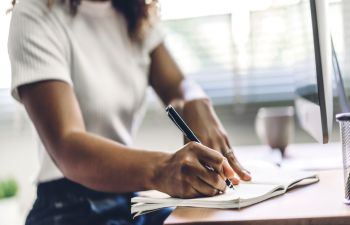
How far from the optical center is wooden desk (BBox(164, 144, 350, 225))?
0.58 m

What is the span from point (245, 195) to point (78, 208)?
0.38 metres

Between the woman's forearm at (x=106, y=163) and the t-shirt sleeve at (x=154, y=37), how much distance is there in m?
0.49

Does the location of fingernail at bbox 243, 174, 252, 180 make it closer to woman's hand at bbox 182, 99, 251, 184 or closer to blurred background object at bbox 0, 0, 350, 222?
woman's hand at bbox 182, 99, 251, 184

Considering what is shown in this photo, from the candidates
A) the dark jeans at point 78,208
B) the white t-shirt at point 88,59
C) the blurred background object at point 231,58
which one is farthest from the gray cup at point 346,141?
the blurred background object at point 231,58

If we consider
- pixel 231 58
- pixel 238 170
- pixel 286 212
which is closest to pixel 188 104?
pixel 238 170

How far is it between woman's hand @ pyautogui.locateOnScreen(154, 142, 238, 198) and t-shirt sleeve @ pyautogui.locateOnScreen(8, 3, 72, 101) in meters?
0.35

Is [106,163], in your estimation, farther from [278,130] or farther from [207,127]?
[278,130]

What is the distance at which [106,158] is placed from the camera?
780mm

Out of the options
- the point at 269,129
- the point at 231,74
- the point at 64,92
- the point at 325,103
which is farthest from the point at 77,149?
the point at 231,74

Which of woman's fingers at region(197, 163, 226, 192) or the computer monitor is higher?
the computer monitor

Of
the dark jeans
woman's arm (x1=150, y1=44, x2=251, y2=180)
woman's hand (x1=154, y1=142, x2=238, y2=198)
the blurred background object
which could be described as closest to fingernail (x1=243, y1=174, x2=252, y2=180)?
woman's arm (x1=150, y1=44, x2=251, y2=180)

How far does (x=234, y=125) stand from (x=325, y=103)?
3.70 feet

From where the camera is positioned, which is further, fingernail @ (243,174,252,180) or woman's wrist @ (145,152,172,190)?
fingernail @ (243,174,252,180)

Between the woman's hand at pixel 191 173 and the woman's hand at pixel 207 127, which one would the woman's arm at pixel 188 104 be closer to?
the woman's hand at pixel 207 127
